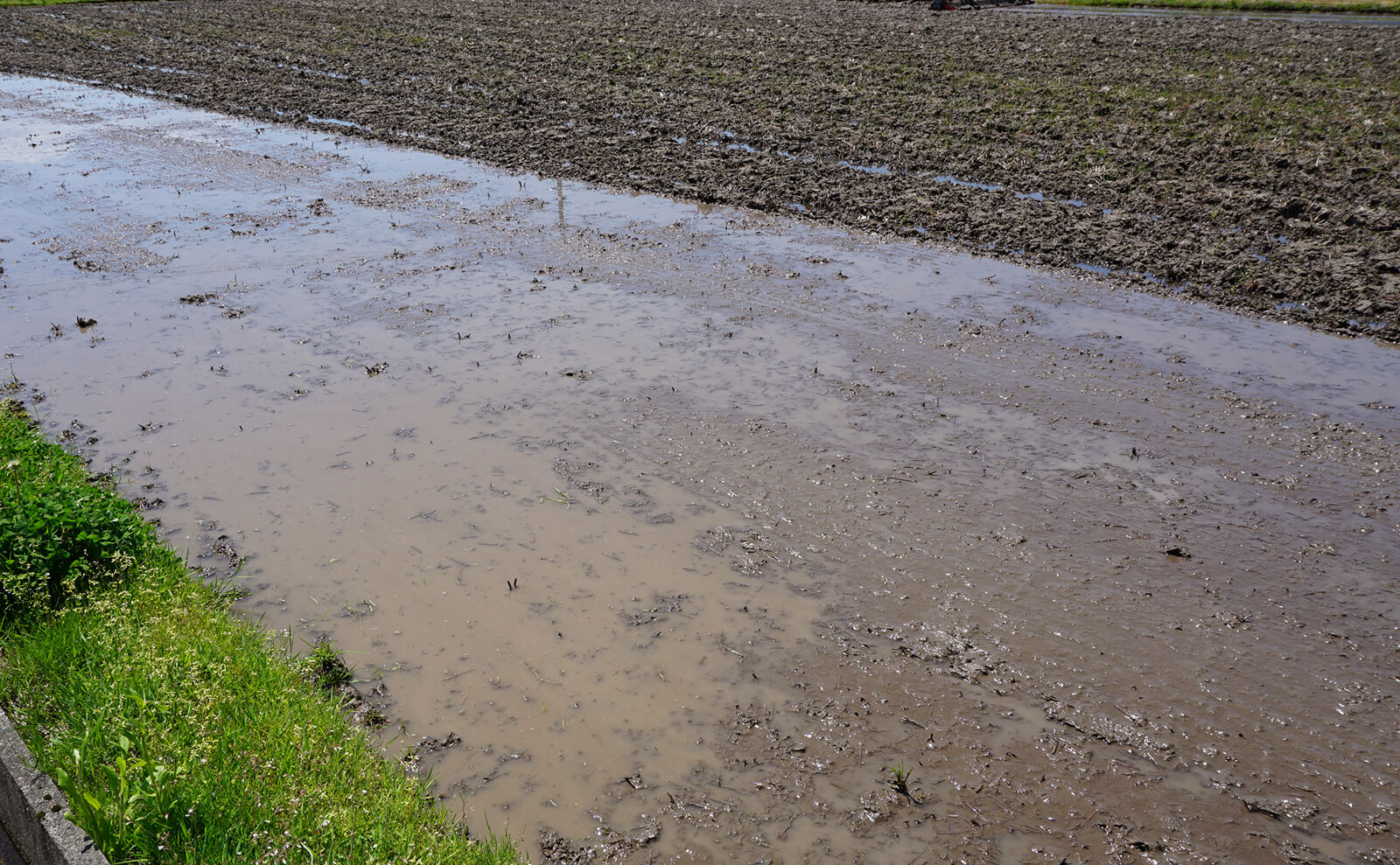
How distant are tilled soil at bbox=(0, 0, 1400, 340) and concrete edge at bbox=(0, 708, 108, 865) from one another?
28.2ft

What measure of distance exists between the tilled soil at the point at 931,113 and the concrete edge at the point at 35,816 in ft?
28.2

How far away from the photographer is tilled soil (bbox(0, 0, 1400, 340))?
9.41 metres

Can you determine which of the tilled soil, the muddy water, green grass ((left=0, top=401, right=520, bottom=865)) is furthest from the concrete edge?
the tilled soil

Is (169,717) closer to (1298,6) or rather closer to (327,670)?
(327,670)

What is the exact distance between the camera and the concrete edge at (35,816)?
2877 mm

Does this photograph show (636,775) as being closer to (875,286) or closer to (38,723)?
(38,723)

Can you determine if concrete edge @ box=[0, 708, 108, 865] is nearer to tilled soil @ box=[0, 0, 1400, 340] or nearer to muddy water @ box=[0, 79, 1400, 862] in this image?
muddy water @ box=[0, 79, 1400, 862]

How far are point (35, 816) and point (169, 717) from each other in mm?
709

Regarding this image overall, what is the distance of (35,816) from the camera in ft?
9.81

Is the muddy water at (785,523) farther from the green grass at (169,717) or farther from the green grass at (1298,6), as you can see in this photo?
the green grass at (1298,6)

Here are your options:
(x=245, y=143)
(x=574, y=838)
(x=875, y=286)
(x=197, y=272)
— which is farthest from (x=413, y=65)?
(x=574, y=838)

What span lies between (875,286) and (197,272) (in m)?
6.51

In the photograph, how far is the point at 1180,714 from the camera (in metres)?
4.01

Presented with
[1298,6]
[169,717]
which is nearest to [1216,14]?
[1298,6]
